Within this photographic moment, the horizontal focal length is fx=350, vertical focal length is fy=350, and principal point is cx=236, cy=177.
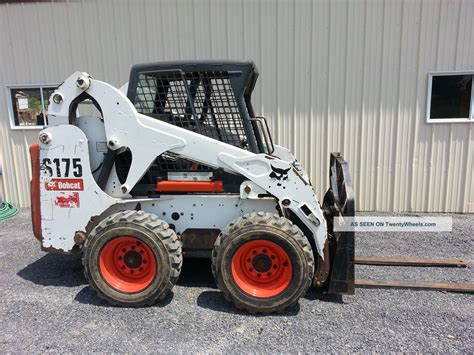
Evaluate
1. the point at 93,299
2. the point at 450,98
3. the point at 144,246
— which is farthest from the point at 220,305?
the point at 450,98

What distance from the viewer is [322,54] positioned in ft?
20.9

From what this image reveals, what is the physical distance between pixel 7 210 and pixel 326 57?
6.94 meters

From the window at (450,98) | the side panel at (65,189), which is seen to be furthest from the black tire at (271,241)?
the window at (450,98)

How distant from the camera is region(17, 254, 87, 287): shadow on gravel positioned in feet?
13.4

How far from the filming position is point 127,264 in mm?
3584

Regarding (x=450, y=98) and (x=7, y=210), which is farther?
(x=7, y=210)

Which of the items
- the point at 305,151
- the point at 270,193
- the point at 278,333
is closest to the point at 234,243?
the point at 270,193

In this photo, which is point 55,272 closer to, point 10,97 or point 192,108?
point 192,108

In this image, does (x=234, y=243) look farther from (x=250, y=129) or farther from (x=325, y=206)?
(x=325, y=206)

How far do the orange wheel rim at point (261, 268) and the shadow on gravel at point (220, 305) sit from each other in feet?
0.72

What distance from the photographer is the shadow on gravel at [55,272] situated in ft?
13.4

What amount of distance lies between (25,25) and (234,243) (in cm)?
647

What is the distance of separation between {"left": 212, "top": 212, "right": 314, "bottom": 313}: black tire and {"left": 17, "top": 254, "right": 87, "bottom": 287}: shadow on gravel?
1.84m

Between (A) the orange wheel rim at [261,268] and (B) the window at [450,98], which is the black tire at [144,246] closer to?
(A) the orange wheel rim at [261,268]
